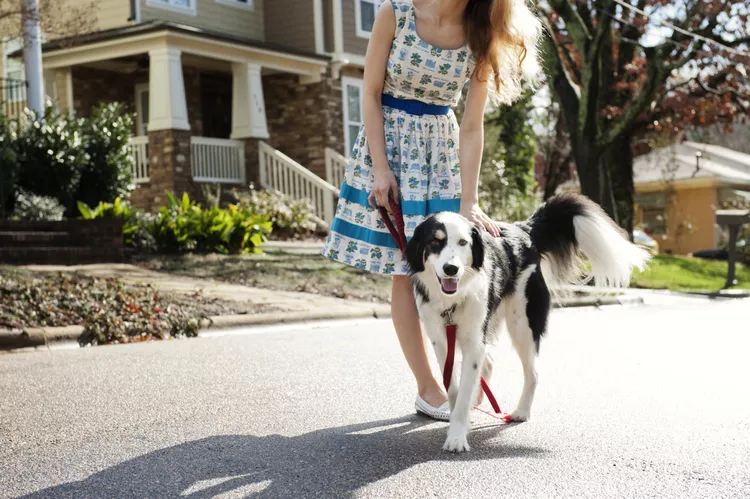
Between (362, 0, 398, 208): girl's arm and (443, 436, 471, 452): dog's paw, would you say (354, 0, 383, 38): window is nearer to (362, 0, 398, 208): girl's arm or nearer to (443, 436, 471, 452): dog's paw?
(362, 0, 398, 208): girl's arm

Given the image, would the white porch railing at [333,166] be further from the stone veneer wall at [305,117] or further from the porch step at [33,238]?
the porch step at [33,238]

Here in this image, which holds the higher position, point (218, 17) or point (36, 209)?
point (218, 17)

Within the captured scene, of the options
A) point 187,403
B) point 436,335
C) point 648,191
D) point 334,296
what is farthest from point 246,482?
point 648,191

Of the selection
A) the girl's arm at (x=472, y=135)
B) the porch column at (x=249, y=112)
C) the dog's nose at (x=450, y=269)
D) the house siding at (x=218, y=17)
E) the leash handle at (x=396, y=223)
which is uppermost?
the house siding at (x=218, y=17)

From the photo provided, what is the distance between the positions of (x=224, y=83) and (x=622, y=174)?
33.8 feet

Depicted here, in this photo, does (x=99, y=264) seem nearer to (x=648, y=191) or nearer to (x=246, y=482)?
(x=246, y=482)

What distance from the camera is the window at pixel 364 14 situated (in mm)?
25047

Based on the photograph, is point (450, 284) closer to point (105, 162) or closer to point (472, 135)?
point (472, 135)

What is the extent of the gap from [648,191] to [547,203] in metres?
40.2

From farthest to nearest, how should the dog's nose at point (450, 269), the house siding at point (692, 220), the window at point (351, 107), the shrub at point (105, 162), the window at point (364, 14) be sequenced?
the house siding at point (692, 220), the window at point (364, 14), the window at point (351, 107), the shrub at point (105, 162), the dog's nose at point (450, 269)

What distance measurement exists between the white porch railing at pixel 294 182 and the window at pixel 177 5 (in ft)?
11.6

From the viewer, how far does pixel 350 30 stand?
24.9 m

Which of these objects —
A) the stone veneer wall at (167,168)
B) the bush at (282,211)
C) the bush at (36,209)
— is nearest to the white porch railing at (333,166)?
the bush at (282,211)

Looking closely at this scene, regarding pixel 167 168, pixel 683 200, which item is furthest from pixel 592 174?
pixel 683 200
